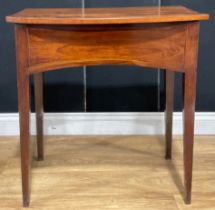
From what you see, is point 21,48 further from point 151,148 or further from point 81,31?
point 151,148

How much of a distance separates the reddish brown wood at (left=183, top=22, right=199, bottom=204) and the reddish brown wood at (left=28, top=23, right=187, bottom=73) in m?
0.02

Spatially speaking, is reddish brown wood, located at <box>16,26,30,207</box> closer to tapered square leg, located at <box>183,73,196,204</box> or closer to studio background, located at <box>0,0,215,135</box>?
tapered square leg, located at <box>183,73,196,204</box>

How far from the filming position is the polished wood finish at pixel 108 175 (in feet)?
4.69

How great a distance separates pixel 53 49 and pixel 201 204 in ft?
2.46

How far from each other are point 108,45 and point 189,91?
1.02 ft

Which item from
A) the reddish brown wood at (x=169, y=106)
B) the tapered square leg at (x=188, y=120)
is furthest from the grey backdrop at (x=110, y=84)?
the tapered square leg at (x=188, y=120)

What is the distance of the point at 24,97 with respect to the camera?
1318 millimetres

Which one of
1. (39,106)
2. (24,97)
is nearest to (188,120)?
(24,97)

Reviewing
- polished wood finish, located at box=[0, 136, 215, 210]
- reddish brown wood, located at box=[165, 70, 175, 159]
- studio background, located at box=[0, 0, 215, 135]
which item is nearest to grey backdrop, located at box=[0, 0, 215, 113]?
studio background, located at box=[0, 0, 215, 135]

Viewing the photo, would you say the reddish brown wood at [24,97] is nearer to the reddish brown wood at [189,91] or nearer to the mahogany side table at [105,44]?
the mahogany side table at [105,44]

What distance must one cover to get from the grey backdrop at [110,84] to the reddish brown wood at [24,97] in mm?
690

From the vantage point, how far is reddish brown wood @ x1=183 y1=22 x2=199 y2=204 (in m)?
1.27

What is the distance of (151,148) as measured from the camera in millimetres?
1915

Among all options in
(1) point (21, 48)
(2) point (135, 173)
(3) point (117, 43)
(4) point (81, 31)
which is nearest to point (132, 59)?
(3) point (117, 43)
